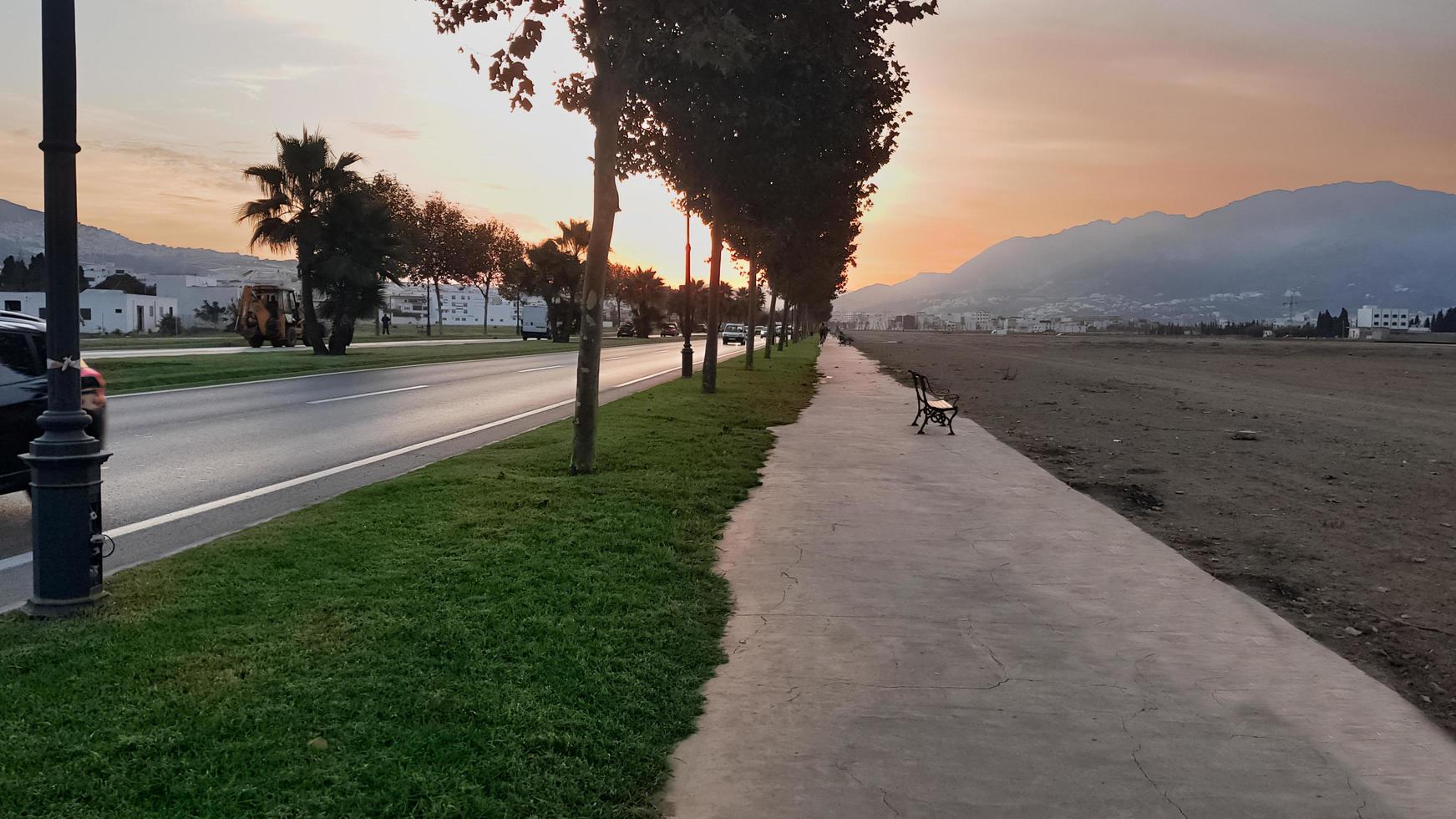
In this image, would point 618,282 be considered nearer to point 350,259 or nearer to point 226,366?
point 350,259

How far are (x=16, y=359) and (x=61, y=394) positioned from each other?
338 centimetres

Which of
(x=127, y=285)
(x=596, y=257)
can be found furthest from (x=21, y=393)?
(x=127, y=285)

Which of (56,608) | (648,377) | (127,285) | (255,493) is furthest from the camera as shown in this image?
(127,285)

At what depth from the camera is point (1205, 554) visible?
730cm

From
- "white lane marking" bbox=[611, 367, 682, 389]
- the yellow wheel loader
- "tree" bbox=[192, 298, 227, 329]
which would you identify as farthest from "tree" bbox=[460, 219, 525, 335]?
"white lane marking" bbox=[611, 367, 682, 389]

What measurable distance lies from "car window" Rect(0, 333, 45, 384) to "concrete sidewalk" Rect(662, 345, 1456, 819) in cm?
565

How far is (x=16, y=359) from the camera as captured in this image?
7066 millimetres

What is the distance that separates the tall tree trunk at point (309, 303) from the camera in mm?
33344

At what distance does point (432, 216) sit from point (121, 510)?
238 feet

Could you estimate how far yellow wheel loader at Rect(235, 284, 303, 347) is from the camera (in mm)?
39156

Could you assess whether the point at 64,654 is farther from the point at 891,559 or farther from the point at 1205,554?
the point at 1205,554

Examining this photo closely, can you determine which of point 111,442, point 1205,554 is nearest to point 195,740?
point 1205,554

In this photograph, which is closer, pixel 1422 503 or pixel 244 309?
pixel 1422 503

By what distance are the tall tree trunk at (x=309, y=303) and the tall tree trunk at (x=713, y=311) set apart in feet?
58.6
